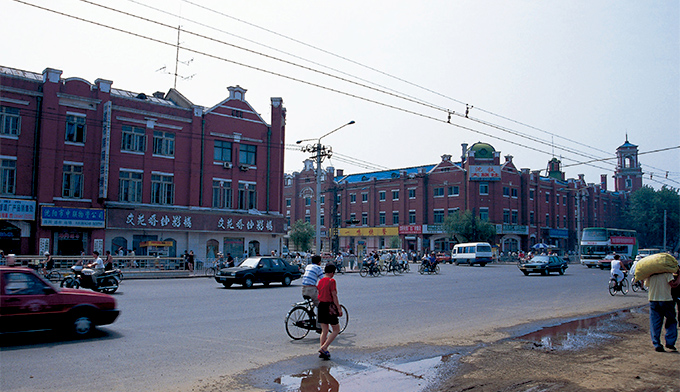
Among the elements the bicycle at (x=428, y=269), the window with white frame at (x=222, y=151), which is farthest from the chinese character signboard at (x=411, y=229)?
the window with white frame at (x=222, y=151)

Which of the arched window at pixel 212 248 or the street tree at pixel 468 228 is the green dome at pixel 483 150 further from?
the arched window at pixel 212 248

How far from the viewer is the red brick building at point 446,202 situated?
220ft

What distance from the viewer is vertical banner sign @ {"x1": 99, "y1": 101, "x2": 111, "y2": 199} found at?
33969mm

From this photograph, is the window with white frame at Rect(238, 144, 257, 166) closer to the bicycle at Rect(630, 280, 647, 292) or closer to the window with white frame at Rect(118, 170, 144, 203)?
the window with white frame at Rect(118, 170, 144, 203)

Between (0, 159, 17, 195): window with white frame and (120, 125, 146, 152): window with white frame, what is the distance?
6597 mm

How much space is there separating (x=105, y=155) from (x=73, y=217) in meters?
4.61

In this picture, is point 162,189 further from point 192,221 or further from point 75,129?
point 75,129

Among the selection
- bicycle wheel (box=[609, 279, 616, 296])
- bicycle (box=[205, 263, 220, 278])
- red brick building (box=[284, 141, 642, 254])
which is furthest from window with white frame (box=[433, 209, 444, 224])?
bicycle wheel (box=[609, 279, 616, 296])

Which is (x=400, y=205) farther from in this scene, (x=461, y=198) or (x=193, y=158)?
(x=193, y=158)

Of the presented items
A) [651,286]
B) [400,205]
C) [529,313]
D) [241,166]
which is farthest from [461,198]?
[651,286]

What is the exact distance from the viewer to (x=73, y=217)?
32188mm

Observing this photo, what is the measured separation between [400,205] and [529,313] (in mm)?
58857

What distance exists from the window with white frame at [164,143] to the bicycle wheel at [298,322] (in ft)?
99.2

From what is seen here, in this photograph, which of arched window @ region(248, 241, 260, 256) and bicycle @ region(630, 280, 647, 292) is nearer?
bicycle @ region(630, 280, 647, 292)
